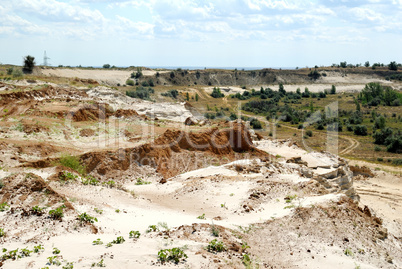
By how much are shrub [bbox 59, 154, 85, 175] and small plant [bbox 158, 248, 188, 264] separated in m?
8.27

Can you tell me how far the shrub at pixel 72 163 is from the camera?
Result: 14.5 meters

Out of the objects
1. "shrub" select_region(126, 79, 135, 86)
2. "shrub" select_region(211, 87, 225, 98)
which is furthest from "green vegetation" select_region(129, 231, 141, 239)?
"shrub" select_region(211, 87, 225, 98)

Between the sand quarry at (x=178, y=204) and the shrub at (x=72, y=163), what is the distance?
0.55 feet

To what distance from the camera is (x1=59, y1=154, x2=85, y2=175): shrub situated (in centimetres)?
1448

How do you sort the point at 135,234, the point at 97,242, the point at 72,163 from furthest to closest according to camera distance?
the point at 72,163 → the point at 135,234 → the point at 97,242

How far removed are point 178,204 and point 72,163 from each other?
16.6 feet

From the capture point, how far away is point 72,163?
14555mm

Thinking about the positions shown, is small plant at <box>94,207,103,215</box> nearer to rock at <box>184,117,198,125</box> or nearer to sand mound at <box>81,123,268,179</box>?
sand mound at <box>81,123,268,179</box>

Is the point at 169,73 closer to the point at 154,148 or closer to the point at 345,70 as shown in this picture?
the point at 345,70

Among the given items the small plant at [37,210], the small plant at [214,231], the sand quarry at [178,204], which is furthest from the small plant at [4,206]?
the small plant at [214,231]

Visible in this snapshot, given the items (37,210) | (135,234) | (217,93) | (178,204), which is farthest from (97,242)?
(217,93)

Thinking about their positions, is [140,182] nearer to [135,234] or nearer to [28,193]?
[28,193]

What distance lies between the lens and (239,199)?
1162cm

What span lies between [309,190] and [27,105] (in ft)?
58.8
